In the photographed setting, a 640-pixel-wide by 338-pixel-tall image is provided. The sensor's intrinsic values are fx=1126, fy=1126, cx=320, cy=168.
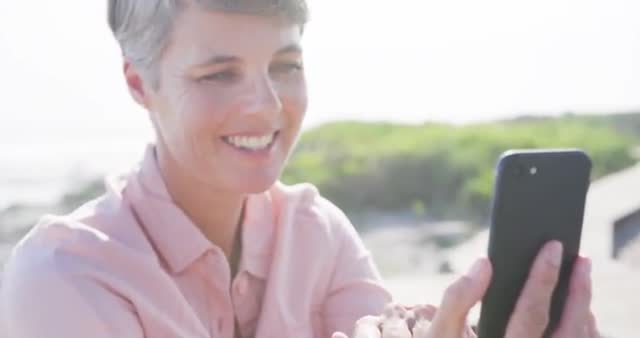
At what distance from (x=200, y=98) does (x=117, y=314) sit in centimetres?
36

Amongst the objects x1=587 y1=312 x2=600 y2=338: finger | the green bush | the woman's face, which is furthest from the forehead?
the green bush

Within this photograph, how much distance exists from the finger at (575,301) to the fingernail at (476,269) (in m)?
0.13

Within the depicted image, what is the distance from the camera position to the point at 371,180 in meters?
6.07

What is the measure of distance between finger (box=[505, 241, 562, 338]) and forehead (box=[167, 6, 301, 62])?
60cm

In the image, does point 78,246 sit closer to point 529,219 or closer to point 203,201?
point 203,201

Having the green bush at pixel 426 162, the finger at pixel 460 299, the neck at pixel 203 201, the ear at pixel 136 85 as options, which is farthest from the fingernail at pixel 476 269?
the green bush at pixel 426 162

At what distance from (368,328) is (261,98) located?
40 centimetres

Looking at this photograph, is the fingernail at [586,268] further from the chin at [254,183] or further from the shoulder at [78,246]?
the shoulder at [78,246]

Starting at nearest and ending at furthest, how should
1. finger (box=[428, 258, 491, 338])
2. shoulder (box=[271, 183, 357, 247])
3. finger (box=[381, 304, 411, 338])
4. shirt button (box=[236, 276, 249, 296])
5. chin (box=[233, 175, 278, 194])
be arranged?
1. finger (box=[428, 258, 491, 338])
2. finger (box=[381, 304, 411, 338])
3. chin (box=[233, 175, 278, 194])
4. shirt button (box=[236, 276, 249, 296])
5. shoulder (box=[271, 183, 357, 247])

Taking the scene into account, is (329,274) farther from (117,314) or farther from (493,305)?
(493,305)

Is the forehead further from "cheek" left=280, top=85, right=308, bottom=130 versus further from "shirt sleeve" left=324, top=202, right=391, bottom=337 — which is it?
"shirt sleeve" left=324, top=202, right=391, bottom=337

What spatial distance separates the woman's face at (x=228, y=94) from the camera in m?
1.77

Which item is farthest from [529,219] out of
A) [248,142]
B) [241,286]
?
[241,286]

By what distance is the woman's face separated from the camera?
1.77 metres
